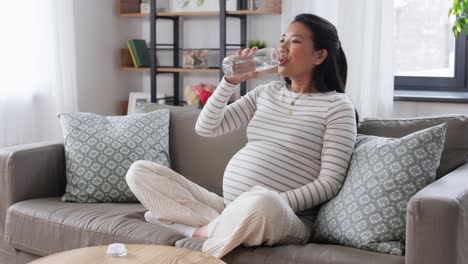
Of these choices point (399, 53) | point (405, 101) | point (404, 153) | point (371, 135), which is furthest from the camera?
point (399, 53)

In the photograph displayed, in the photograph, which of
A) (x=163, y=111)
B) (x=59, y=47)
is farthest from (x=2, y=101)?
(x=163, y=111)

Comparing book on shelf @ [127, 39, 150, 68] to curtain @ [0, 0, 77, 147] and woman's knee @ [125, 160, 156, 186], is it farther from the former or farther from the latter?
woman's knee @ [125, 160, 156, 186]

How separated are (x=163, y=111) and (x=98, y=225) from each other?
673mm

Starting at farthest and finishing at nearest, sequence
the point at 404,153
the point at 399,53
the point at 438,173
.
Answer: the point at 399,53
the point at 438,173
the point at 404,153

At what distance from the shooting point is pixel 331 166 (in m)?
2.19

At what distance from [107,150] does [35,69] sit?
1221 mm

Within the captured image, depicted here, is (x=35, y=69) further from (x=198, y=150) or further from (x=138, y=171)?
(x=138, y=171)

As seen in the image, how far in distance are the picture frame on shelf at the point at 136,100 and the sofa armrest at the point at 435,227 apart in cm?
265

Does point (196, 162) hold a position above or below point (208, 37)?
below

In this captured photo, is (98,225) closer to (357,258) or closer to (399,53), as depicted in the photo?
(357,258)

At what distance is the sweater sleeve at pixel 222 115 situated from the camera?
2.41 m

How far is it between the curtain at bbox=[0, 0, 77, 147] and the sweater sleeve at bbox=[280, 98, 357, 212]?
1.93 meters

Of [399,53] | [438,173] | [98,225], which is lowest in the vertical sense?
[98,225]

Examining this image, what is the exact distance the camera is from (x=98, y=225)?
7.63 feet
